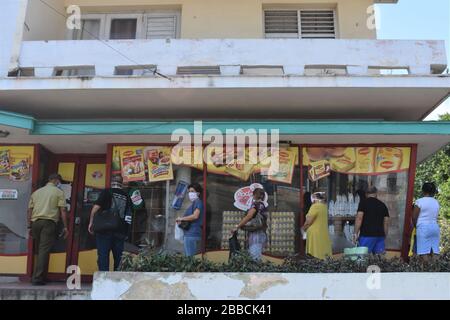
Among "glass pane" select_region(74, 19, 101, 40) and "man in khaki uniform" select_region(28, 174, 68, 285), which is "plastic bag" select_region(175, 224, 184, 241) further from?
"glass pane" select_region(74, 19, 101, 40)

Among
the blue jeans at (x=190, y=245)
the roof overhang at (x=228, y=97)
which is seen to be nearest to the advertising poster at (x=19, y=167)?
the roof overhang at (x=228, y=97)

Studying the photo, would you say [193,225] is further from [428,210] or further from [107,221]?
[428,210]

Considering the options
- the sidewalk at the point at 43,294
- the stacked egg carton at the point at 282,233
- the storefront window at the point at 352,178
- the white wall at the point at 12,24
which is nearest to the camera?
the sidewalk at the point at 43,294

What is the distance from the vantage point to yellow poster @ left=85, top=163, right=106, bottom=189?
8.56 metres

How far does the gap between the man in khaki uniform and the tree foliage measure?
15.3 meters

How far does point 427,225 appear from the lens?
6.81 meters

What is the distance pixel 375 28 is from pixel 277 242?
4666 millimetres

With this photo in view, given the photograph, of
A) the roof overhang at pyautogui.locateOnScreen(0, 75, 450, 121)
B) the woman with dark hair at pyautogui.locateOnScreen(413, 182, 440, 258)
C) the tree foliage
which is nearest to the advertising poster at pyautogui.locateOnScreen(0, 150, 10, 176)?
the roof overhang at pyautogui.locateOnScreen(0, 75, 450, 121)

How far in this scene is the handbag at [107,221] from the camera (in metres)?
6.93

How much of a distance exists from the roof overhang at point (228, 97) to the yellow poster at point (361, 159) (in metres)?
0.62

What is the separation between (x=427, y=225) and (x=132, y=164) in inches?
191

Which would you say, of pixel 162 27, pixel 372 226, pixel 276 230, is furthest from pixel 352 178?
pixel 162 27

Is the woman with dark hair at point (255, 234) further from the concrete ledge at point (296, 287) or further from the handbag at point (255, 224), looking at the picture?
the concrete ledge at point (296, 287)
